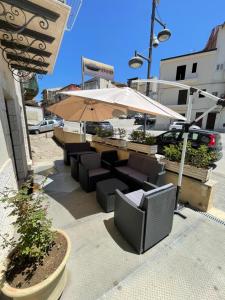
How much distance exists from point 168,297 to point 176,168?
248cm

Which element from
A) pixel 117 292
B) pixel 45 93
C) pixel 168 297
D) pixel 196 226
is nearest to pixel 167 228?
pixel 196 226

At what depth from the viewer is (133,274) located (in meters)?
1.99

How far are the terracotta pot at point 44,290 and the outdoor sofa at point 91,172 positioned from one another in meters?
2.39

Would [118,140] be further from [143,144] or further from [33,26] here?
[33,26]

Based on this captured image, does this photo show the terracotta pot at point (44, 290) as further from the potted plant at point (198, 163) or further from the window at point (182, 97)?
the window at point (182, 97)

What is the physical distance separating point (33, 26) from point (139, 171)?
3725mm

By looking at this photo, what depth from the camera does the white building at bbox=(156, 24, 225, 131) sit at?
17969 millimetres

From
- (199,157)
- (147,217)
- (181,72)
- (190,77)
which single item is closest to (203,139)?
(199,157)

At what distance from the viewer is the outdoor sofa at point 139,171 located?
3689 millimetres

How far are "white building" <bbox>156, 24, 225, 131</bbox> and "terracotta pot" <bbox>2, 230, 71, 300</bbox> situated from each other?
64.5 feet

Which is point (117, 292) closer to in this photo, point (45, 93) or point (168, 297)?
point (168, 297)

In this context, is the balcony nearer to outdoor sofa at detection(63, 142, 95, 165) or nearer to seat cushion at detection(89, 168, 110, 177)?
outdoor sofa at detection(63, 142, 95, 165)

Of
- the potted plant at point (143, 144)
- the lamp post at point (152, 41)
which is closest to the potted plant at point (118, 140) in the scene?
the potted plant at point (143, 144)

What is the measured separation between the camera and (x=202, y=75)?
18703 mm
